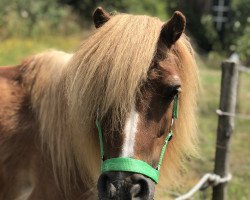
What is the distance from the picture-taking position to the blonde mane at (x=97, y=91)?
6.11ft

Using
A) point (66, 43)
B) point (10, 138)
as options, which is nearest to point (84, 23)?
point (66, 43)

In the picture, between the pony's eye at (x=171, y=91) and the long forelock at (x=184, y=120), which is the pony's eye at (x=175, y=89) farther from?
the long forelock at (x=184, y=120)

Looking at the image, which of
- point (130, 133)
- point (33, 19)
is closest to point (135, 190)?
point (130, 133)

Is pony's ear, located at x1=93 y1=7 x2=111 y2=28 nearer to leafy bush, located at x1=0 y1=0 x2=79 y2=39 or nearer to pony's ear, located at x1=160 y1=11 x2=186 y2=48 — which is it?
pony's ear, located at x1=160 y1=11 x2=186 y2=48

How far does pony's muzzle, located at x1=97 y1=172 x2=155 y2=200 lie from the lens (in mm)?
1749

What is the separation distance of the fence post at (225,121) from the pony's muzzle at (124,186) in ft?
5.61

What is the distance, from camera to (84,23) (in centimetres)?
1334

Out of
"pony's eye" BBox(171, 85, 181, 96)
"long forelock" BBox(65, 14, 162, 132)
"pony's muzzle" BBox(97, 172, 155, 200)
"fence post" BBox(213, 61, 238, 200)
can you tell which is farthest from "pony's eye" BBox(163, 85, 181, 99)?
"fence post" BBox(213, 61, 238, 200)

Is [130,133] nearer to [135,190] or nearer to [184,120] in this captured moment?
[135,190]

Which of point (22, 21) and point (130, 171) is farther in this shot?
point (22, 21)

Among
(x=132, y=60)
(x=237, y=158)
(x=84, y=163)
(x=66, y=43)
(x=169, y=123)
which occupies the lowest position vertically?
(x=237, y=158)

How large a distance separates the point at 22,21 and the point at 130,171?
1065cm

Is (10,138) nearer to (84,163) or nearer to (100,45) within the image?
(84,163)

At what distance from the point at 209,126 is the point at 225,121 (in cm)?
360
